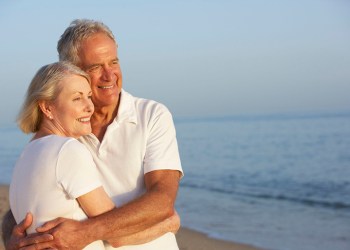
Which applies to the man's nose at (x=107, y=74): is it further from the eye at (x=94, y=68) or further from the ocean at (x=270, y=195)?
the ocean at (x=270, y=195)

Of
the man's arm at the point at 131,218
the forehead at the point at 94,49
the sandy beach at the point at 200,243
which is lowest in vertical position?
the sandy beach at the point at 200,243

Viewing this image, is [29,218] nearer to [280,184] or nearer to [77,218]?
[77,218]

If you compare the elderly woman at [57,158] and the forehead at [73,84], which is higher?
the forehead at [73,84]

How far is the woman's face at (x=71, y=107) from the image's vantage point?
9.17 feet

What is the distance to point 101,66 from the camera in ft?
10.6

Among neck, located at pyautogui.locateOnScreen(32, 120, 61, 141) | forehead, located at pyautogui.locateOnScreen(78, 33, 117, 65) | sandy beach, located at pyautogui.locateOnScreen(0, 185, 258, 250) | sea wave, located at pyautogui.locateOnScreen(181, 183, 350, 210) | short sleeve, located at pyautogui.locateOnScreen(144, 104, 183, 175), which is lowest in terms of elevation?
sea wave, located at pyautogui.locateOnScreen(181, 183, 350, 210)

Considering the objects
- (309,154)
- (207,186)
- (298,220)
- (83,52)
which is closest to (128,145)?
(83,52)

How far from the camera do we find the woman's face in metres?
2.79

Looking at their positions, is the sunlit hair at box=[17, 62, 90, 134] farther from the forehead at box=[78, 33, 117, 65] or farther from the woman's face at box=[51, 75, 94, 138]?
the forehead at box=[78, 33, 117, 65]

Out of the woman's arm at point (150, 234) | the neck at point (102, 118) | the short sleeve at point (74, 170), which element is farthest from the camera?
the neck at point (102, 118)

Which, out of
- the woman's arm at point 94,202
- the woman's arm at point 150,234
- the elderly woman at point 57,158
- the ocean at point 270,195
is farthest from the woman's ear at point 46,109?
the ocean at point 270,195

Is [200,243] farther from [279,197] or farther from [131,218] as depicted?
[279,197]

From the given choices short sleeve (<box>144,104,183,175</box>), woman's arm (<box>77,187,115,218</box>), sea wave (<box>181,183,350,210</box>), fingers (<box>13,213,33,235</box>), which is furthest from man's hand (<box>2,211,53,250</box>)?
sea wave (<box>181,183,350,210</box>)

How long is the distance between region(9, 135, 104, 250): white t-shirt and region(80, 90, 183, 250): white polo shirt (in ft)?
1.73
